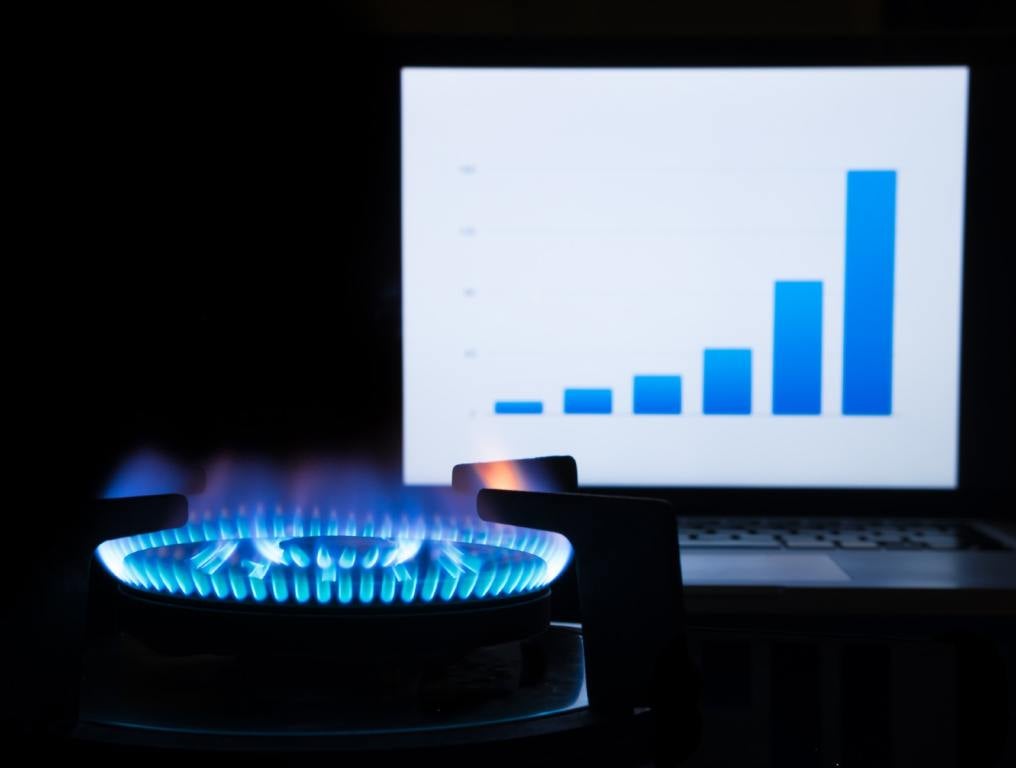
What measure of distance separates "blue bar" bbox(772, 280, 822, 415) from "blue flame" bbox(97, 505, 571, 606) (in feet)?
1.58

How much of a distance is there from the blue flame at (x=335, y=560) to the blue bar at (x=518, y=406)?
39 centimetres

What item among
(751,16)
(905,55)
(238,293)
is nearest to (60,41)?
(238,293)

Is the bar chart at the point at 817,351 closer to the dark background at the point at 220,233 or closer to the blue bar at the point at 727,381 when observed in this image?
the blue bar at the point at 727,381

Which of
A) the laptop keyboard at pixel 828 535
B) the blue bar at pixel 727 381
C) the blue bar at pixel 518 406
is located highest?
the blue bar at pixel 727 381

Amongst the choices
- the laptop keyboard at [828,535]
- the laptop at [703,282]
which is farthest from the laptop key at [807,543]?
the laptop at [703,282]

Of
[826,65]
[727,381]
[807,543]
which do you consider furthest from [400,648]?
[826,65]

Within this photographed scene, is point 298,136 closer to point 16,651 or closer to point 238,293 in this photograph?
point 238,293

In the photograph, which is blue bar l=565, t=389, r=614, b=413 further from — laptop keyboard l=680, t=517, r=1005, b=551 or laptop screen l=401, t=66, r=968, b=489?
laptop keyboard l=680, t=517, r=1005, b=551

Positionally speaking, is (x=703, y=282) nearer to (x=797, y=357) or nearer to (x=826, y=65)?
(x=797, y=357)

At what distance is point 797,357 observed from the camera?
912 millimetres

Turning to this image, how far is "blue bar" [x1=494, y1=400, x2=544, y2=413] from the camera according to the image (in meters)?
0.92

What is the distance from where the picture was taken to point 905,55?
894 mm

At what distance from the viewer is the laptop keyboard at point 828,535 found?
77cm

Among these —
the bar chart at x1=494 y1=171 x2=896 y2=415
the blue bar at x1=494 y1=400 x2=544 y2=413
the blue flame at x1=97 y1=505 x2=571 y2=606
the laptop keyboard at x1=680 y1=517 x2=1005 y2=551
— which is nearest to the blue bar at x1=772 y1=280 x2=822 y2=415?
the bar chart at x1=494 y1=171 x2=896 y2=415
